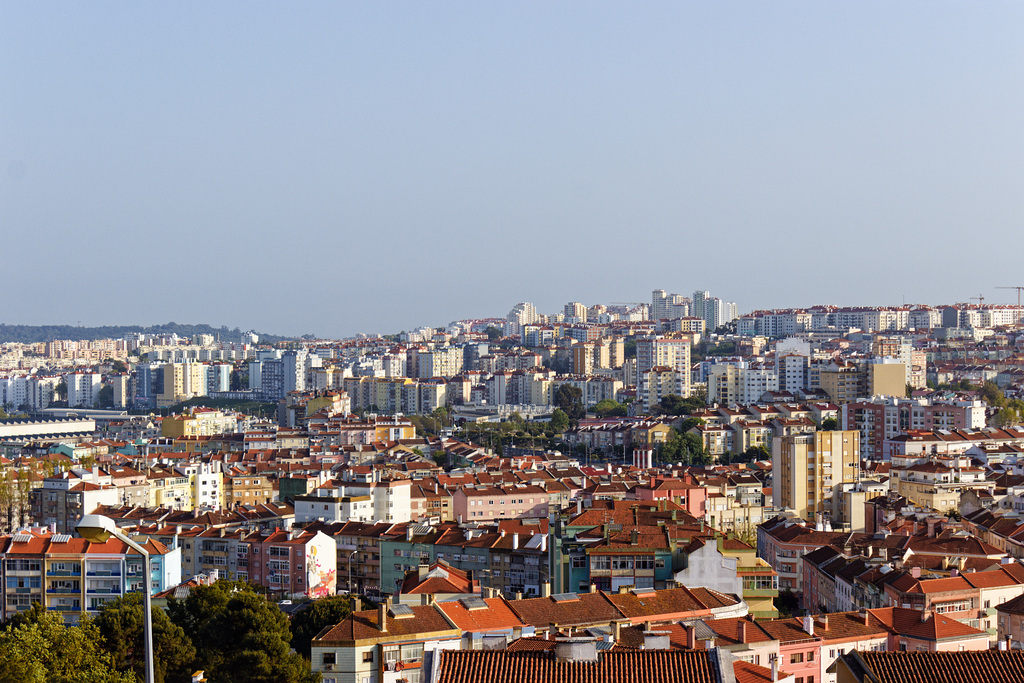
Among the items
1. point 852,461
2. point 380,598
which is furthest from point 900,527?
point 380,598

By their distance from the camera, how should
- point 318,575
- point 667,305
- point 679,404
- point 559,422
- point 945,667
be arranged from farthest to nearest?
point 667,305
point 679,404
point 559,422
point 318,575
point 945,667

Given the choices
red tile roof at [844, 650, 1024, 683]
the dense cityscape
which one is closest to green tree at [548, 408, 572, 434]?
the dense cityscape

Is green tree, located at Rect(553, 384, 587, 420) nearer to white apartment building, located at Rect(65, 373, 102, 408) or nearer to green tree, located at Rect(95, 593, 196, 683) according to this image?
white apartment building, located at Rect(65, 373, 102, 408)

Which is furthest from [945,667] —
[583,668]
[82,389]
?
[82,389]

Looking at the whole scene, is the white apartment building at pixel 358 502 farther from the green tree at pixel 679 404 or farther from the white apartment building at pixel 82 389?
the white apartment building at pixel 82 389

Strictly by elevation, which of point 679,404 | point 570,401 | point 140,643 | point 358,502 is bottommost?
point 140,643

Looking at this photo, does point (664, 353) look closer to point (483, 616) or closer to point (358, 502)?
point (358, 502)

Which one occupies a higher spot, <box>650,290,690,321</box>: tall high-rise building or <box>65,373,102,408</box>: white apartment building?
<box>650,290,690,321</box>: tall high-rise building
